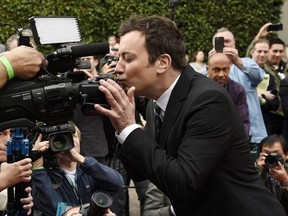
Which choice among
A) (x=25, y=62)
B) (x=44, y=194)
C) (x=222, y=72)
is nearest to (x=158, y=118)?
(x=25, y=62)

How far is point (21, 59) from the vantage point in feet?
7.87

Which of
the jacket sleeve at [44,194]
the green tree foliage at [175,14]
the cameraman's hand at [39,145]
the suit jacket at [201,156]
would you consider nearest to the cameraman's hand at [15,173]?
the cameraman's hand at [39,145]

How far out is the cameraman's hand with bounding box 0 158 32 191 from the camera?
9.90 ft

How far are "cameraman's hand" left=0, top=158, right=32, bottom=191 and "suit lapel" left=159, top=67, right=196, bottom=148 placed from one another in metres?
0.84

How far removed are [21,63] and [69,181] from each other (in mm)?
1501

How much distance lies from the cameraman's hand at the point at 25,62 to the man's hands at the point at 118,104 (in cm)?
27

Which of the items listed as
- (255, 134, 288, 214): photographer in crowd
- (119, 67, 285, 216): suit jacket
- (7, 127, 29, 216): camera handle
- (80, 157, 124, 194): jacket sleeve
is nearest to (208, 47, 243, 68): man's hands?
(255, 134, 288, 214): photographer in crowd

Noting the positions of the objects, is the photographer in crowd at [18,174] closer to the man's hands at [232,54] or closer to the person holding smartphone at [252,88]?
the man's hands at [232,54]

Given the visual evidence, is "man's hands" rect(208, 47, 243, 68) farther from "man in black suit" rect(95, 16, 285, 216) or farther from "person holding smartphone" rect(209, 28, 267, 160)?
"man in black suit" rect(95, 16, 285, 216)

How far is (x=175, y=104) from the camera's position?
246 centimetres

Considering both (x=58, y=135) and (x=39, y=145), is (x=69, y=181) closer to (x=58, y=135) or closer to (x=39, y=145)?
(x=39, y=145)

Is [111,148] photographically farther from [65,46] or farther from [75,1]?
[75,1]

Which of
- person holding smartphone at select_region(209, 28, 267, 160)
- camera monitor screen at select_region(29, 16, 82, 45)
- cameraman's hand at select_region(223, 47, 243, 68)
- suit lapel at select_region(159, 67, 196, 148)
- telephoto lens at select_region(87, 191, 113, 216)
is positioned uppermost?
camera monitor screen at select_region(29, 16, 82, 45)

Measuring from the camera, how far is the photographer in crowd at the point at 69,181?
11.9ft
